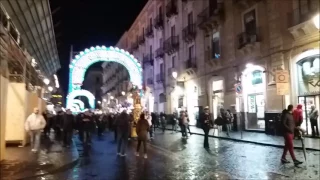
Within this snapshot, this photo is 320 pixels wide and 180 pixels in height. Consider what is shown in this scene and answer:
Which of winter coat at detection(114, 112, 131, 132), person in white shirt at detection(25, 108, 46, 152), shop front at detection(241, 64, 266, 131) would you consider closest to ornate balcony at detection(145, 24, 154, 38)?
shop front at detection(241, 64, 266, 131)

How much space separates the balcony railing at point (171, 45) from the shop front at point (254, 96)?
46.2 feet

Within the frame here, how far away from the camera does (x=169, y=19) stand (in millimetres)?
41125

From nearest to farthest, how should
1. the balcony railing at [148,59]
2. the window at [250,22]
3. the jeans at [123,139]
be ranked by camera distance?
the jeans at [123,139]
the window at [250,22]
the balcony railing at [148,59]

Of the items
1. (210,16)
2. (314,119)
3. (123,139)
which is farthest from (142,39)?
(123,139)

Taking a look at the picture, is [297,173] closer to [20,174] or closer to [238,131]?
[20,174]

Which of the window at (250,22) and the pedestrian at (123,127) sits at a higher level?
the window at (250,22)

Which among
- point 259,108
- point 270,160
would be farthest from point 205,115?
point 259,108

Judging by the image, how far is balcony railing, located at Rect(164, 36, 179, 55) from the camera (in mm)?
38188

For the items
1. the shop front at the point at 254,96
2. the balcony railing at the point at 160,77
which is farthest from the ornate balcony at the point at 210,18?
the balcony railing at the point at 160,77

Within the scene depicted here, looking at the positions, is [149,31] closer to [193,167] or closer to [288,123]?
[288,123]

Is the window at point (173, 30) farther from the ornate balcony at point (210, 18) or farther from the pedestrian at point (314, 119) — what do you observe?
the pedestrian at point (314, 119)

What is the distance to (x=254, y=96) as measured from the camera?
24234 millimetres

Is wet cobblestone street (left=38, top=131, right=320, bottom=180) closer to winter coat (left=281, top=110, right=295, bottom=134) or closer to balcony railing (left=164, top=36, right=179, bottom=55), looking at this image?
winter coat (left=281, top=110, right=295, bottom=134)

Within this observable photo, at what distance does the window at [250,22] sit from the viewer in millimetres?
23969
